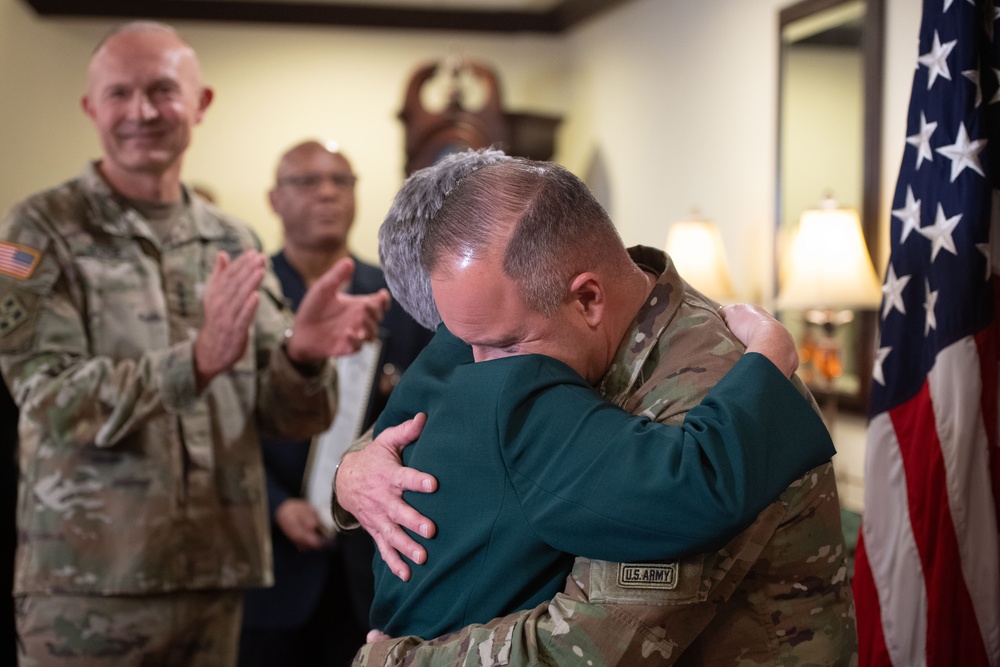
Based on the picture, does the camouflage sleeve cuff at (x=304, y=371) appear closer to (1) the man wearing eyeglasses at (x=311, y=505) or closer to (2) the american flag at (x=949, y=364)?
(1) the man wearing eyeglasses at (x=311, y=505)

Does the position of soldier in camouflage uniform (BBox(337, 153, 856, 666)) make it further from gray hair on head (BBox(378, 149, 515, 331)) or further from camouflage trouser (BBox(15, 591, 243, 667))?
camouflage trouser (BBox(15, 591, 243, 667))

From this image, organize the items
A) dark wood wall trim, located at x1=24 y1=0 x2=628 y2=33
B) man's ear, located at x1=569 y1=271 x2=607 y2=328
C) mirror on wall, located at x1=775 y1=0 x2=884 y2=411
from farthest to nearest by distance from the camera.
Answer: dark wood wall trim, located at x1=24 y1=0 x2=628 y2=33 < mirror on wall, located at x1=775 y1=0 x2=884 y2=411 < man's ear, located at x1=569 y1=271 x2=607 y2=328

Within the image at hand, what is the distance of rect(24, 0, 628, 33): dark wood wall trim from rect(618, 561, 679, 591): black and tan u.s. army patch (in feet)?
16.0

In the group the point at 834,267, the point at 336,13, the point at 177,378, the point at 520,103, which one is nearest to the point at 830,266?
the point at 834,267

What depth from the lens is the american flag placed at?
1675 millimetres

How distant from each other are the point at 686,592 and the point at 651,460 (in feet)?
0.49

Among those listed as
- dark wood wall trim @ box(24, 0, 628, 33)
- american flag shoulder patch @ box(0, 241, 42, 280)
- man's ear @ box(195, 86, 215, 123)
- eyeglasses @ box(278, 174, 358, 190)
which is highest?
dark wood wall trim @ box(24, 0, 628, 33)

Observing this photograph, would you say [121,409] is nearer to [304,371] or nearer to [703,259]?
[304,371]

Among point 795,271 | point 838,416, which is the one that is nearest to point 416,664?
point 795,271

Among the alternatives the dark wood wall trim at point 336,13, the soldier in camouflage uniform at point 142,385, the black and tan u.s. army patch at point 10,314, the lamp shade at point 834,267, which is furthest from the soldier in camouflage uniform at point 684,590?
the dark wood wall trim at point 336,13

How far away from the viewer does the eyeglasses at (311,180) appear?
10.6 ft

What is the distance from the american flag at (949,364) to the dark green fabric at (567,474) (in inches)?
29.6

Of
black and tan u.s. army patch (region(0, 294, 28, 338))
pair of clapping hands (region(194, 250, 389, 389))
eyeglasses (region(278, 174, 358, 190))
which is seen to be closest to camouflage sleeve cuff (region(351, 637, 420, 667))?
pair of clapping hands (region(194, 250, 389, 389))

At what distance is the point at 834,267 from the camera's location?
2939mm
